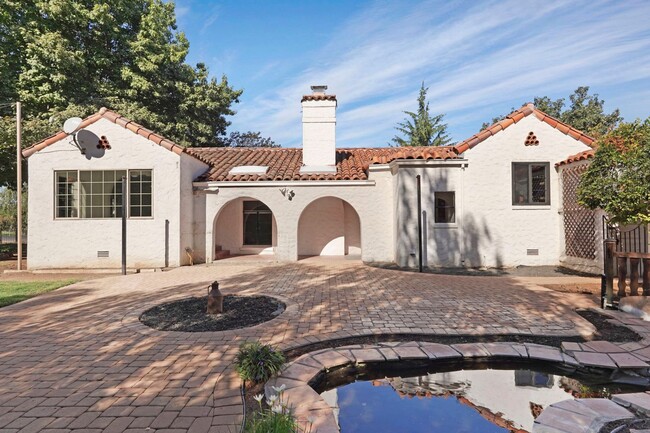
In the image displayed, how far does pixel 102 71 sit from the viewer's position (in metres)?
22.0

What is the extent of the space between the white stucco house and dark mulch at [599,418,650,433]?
9547 millimetres

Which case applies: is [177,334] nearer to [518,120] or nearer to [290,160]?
[290,160]

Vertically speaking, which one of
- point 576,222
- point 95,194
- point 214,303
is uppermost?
point 95,194

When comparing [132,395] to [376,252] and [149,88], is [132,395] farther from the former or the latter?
[149,88]

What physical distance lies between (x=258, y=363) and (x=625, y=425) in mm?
3545

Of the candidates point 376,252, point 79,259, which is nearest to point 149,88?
point 79,259

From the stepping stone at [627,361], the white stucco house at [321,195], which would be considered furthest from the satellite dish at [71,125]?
the stepping stone at [627,361]

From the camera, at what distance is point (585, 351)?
446 centimetres

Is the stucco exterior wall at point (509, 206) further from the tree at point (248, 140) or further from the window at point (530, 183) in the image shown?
the tree at point (248, 140)

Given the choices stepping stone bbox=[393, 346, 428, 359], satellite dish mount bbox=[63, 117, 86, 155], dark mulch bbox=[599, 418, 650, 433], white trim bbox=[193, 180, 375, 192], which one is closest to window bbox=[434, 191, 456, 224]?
white trim bbox=[193, 180, 375, 192]

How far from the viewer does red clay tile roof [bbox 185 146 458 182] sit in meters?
13.1

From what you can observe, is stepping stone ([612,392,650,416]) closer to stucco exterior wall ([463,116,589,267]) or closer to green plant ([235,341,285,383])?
green plant ([235,341,285,383])

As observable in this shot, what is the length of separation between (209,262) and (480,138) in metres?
11.8

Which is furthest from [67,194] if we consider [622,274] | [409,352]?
[622,274]
